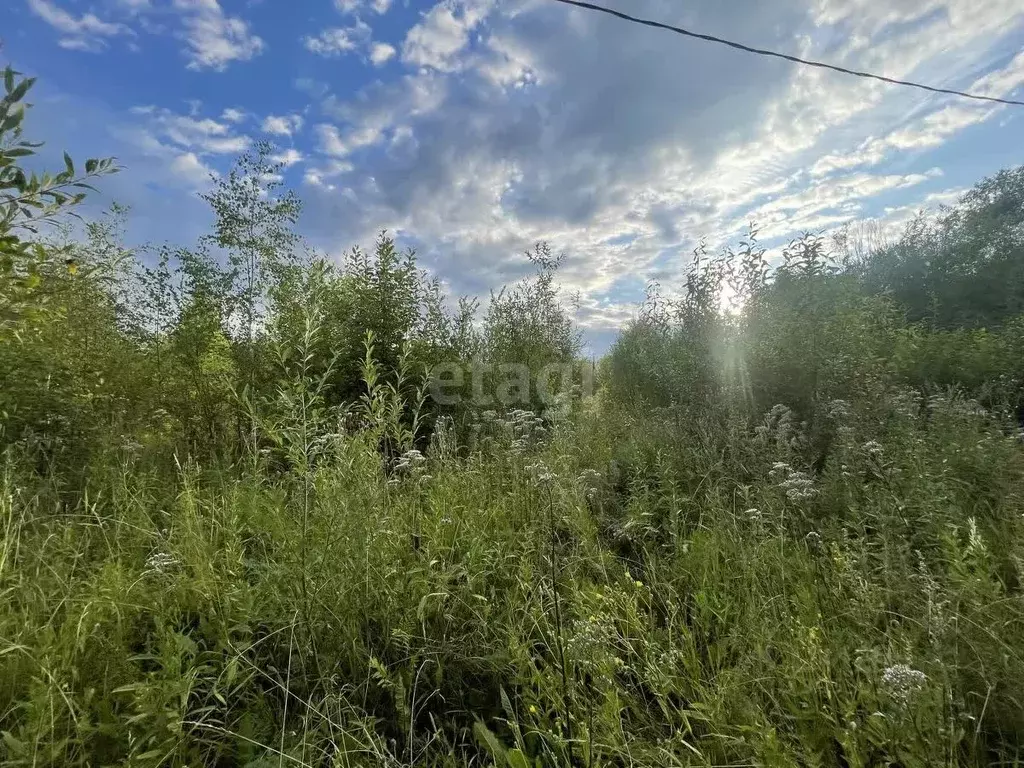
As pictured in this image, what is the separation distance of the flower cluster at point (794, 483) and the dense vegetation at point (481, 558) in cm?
6

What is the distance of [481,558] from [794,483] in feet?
4.90

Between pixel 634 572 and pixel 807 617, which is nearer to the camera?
pixel 807 617

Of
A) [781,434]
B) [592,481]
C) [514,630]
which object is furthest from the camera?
[592,481]

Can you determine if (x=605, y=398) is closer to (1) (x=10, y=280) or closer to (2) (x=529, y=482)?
(2) (x=529, y=482)

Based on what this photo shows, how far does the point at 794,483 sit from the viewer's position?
2.22 metres

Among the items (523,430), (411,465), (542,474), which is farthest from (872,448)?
(411,465)

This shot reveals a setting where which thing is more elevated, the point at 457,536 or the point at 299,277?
the point at 299,277

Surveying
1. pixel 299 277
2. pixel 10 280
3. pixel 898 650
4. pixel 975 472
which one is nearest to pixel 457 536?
pixel 898 650

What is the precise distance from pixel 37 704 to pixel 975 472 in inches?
162

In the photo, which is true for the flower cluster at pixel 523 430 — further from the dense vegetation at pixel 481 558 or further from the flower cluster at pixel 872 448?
the flower cluster at pixel 872 448

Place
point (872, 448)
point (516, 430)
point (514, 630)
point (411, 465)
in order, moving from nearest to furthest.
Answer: point (514, 630)
point (872, 448)
point (411, 465)
point (516, 430)

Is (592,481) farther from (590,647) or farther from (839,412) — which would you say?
(590,647)

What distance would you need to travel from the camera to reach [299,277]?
5.00m

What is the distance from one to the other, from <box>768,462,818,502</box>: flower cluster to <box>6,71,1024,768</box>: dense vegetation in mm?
57
